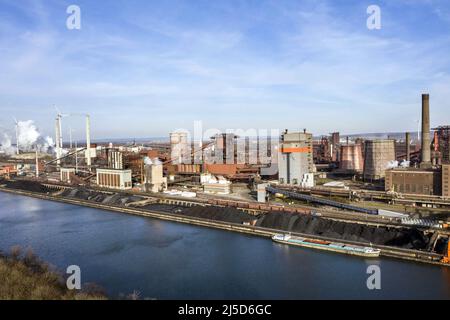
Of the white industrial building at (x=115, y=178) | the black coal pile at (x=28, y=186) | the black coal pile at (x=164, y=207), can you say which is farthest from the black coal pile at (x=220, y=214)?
the black coal pile at (x=28, y=186)

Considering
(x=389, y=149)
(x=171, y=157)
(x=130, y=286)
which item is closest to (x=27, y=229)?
(x=130, y=286)

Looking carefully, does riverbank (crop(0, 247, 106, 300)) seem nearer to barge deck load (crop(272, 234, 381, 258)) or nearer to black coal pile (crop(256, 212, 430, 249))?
barge deck load (crop(272, 234, 381, 258))

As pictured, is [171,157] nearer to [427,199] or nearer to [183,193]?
[183,193]

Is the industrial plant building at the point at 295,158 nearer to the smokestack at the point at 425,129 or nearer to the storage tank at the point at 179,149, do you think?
the smokestack at the point at 425,129

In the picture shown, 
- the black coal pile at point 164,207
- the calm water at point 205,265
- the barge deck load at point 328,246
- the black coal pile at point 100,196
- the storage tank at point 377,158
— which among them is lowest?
the calm water at point 205,265

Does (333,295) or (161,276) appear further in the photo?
(161,276)

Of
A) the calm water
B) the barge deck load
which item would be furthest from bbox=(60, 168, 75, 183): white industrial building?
the barge deck load

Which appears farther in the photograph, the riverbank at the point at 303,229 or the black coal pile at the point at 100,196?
the black coal pile at the point at 100,196
